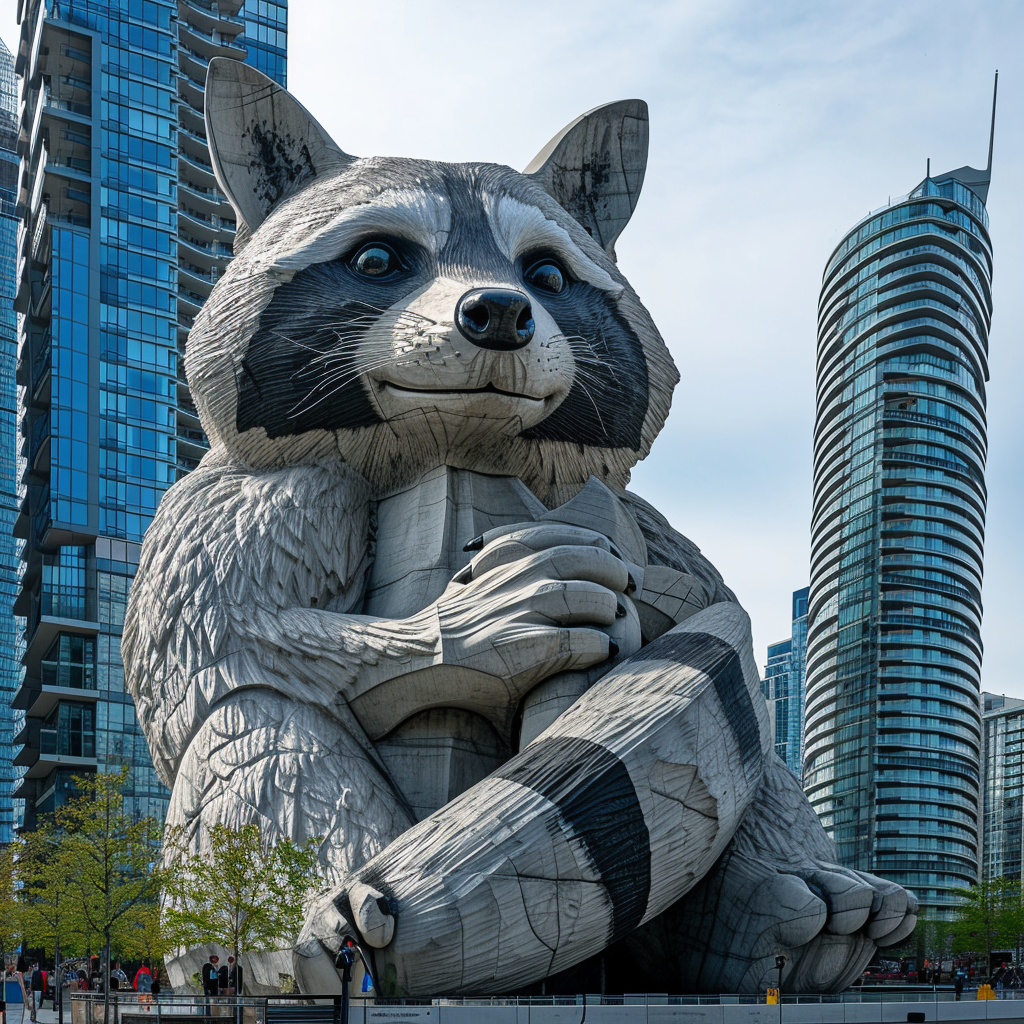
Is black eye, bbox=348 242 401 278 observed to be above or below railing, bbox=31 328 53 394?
below

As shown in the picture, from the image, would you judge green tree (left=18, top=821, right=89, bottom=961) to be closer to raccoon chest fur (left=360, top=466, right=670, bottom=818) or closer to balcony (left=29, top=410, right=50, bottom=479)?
raccoon chest fur (left=360, top=466, right=670, bottom=818)

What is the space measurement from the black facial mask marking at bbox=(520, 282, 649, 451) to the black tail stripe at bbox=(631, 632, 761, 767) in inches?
84.0

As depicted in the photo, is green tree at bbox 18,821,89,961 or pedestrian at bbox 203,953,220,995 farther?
green tree at bbox 18,821,89,961

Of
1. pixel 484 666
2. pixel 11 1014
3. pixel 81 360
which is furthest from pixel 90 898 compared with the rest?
pixel 81 360

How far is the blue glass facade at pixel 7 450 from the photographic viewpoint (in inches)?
2867

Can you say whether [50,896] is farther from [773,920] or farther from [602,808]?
[602,808]

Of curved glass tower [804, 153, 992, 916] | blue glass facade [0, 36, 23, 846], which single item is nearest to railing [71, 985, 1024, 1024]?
curved glass tower [804, 153, 992, 916]

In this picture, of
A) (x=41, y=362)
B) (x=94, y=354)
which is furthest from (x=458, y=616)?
(x=41, y=362)

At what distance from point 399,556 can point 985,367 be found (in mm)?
53009

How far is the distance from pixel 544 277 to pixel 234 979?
6075mm

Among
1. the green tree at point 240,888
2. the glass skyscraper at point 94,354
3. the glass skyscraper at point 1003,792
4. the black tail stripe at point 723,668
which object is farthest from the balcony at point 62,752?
the glass skyscraper at point 1003,792

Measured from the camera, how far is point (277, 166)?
12.9 metres

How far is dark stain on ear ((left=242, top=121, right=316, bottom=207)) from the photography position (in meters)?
12.8

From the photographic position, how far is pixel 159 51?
5200 centimetres
